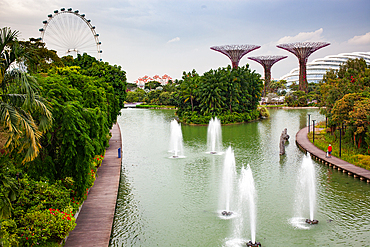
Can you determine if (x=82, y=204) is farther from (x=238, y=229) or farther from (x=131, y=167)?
(x=131, y=167)

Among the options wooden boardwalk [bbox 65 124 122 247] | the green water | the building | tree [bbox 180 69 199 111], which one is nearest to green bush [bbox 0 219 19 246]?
wooden boardwalk [bbox 65 124 122 247]

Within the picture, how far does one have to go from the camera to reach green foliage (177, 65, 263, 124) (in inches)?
1980

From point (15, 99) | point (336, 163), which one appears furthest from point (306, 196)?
point (15, 99)

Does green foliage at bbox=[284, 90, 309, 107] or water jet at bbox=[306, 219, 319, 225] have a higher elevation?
green foliage at bbox=[284, 90, 309, 107]

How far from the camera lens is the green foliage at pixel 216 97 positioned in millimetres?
50281

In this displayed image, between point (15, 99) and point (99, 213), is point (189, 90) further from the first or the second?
point (15, 99)

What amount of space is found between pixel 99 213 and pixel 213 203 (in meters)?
5.59

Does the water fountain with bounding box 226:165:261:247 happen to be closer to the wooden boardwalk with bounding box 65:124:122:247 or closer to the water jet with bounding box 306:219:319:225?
the water jet with bounding box 306:219:319:225

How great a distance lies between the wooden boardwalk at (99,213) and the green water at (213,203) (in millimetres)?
719

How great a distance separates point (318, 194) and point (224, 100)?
1407 inches

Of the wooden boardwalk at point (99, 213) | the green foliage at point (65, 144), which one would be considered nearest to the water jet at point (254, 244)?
the wooden boardwalk at point (99, 213)

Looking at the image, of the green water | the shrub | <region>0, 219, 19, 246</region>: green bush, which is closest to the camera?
<region>0, 219, 19, 246</region>: green bush

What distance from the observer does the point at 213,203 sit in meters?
16.2

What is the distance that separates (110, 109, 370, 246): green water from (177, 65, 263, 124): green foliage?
73.3ft
